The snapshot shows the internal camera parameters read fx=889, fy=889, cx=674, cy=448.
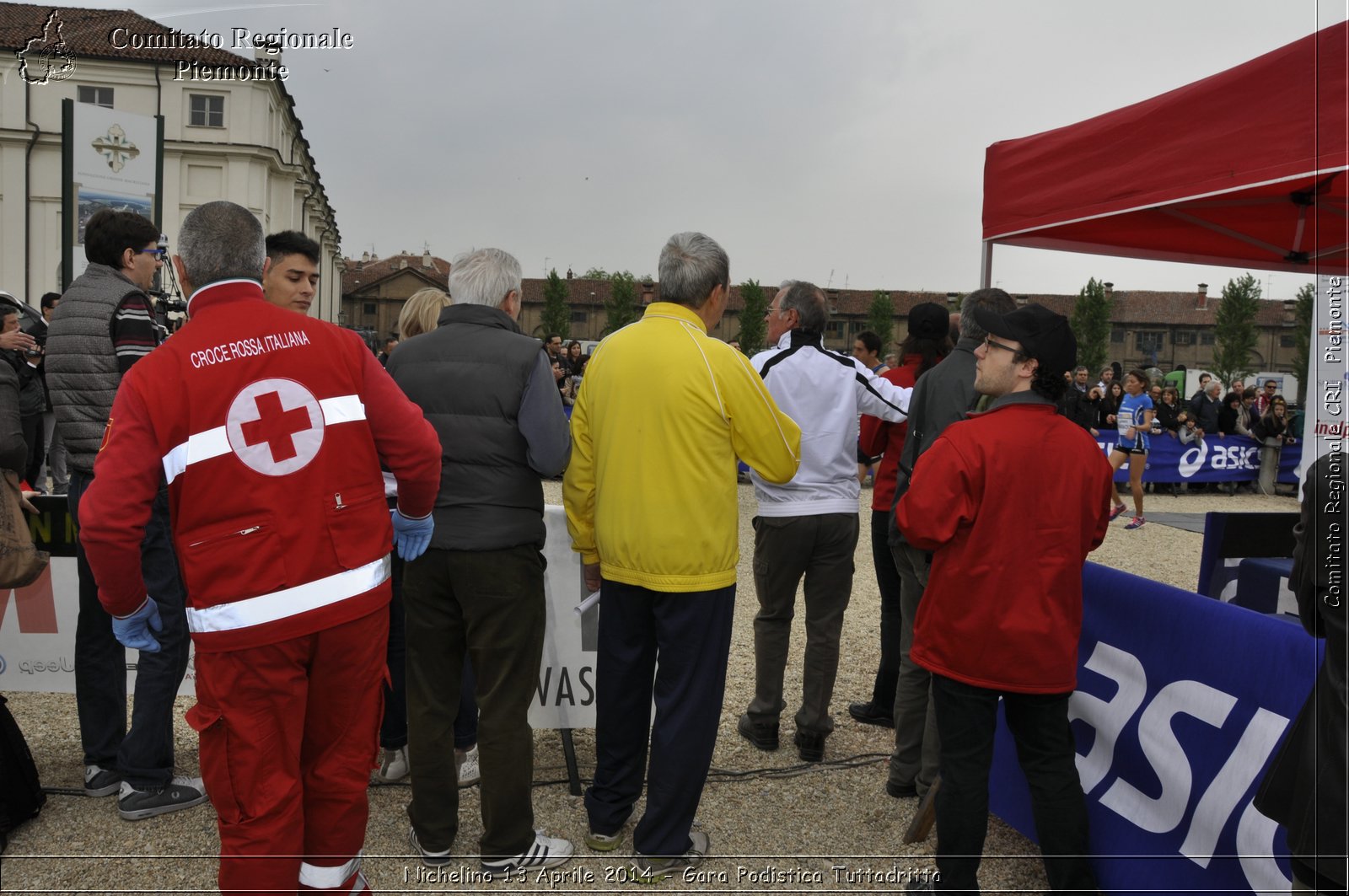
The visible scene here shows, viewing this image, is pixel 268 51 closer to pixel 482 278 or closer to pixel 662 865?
pixel 482 278

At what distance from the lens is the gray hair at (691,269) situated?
10.7 feet

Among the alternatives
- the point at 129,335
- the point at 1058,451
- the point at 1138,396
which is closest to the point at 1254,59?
the point at 1058,451

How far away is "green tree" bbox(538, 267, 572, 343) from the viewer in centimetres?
8106

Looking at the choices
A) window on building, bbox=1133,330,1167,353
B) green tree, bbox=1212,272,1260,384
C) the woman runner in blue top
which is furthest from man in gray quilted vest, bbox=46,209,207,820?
window on building, bbox=1133,330,1167,353

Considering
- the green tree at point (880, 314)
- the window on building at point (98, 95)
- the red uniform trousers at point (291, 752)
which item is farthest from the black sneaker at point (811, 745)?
the green tree at point (880, 314)

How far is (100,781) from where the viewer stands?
11.9 ft

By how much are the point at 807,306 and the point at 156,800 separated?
3441 mm

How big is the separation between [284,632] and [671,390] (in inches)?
56.8

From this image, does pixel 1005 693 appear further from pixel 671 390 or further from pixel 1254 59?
pixel 1254 59

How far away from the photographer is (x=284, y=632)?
226 centimetres

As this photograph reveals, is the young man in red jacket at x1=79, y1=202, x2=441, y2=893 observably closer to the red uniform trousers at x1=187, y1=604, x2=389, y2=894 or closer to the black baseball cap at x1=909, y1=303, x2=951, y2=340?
the red uniform trousers at x1=187, y1=604, x2=389, y2=894

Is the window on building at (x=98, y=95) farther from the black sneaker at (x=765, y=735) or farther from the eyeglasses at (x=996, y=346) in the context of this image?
the eyeglasses at (x=996, y=346)

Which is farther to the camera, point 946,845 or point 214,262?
point 946,845

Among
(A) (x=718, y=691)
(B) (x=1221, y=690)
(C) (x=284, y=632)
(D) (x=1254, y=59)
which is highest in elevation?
(D) (x=1254, y=59)
